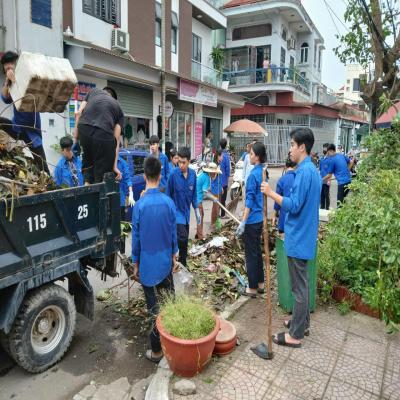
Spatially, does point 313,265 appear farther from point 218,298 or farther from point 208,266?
point 208,266

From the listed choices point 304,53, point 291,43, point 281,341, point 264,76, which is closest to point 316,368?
point 281,341

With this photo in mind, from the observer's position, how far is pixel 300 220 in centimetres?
326

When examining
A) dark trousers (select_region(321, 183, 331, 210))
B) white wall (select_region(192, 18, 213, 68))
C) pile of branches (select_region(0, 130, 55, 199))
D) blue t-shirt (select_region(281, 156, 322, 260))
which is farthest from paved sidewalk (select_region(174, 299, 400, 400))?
white wall (select_region(192, 18, 213, 68))

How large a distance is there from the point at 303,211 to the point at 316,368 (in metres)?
1.33

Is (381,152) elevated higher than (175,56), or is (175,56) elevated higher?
(175,56)

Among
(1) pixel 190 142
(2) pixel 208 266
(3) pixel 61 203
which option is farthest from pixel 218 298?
(1) pixel 190 142

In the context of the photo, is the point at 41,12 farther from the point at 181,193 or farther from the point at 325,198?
the point at 325,198

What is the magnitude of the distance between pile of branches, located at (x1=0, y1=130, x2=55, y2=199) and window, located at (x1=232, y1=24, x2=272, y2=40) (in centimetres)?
2615

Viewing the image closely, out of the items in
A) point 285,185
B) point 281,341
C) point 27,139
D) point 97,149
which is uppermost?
point 27,139

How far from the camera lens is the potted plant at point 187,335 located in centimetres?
283

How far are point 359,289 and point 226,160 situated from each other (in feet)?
19.8

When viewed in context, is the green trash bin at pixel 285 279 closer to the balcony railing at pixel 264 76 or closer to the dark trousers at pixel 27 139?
the dark trousers at pixel 27 139

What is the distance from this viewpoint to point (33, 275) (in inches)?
113

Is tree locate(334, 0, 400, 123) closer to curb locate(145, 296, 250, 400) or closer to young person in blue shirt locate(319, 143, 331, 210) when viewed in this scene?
young person in blue shirt locate(319, 143, 331, 210)
